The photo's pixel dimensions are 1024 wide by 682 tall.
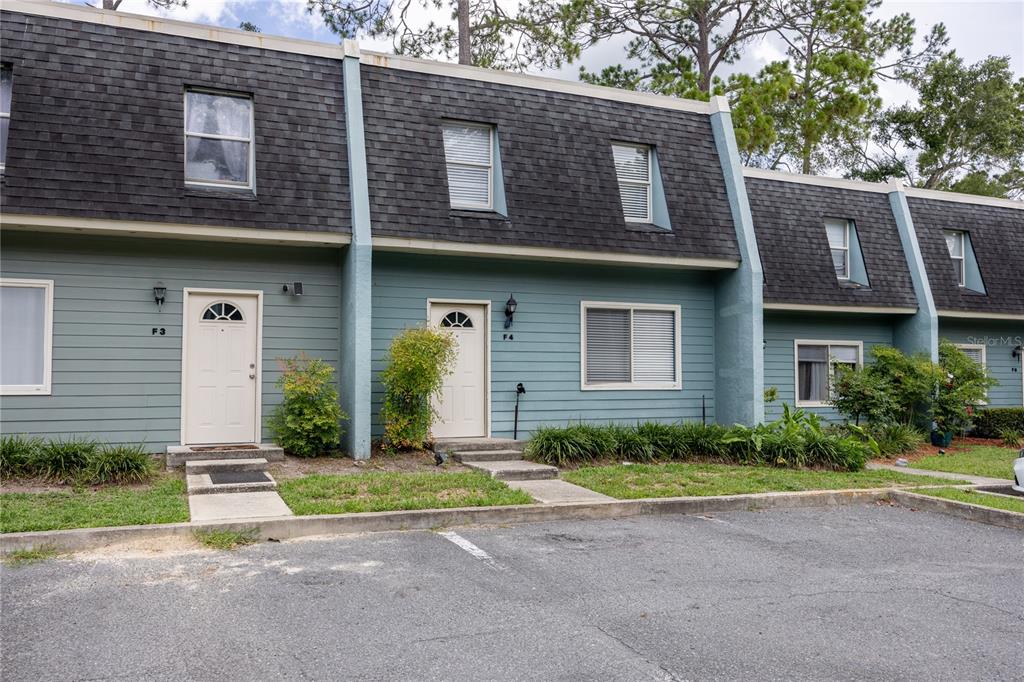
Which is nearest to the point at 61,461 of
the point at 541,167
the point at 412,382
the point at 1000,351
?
the point at 412,382

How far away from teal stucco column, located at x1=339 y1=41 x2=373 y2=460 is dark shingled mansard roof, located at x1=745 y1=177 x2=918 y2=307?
745 centimetres

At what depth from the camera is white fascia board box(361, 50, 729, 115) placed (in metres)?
12.1

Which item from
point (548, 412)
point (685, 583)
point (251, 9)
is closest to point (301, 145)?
point (548, 412)

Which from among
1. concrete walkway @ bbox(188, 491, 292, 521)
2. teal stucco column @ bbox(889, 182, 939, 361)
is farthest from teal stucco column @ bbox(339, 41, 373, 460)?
teal stucco column @ bbox(889, 182, 939, 361)

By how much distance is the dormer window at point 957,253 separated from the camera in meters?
17.8

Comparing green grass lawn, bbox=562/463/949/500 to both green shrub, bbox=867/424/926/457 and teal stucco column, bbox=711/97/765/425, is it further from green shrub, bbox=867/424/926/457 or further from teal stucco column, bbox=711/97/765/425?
green shrub, bbox=867/424/926/457

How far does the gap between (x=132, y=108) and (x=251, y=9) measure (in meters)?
13.2

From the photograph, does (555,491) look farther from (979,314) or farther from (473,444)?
(979,314)

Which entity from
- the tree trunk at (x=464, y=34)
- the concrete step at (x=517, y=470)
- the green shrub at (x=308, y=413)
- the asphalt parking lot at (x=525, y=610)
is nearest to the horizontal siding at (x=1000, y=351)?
the concrete step at (x=517, y=470)

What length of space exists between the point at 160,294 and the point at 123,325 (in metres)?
0.60

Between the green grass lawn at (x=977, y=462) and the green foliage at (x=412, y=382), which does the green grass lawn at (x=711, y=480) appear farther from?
the green foliage at (x=412, y=382)

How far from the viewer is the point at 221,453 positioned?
10.0 metres

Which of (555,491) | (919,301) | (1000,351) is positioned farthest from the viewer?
(1000,351)

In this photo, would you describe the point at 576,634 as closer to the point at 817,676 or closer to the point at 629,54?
the point at 817,676
